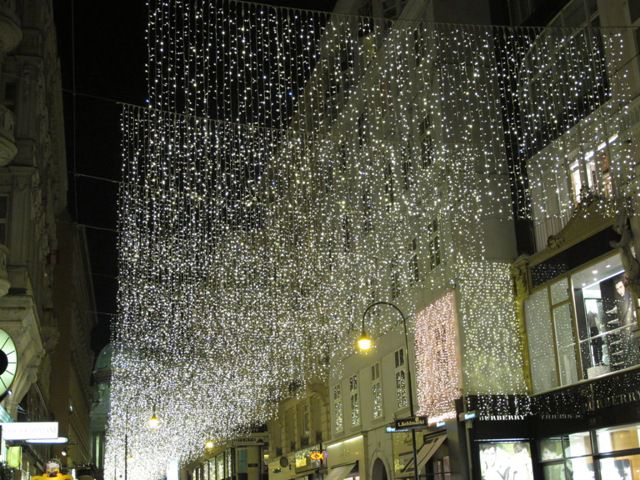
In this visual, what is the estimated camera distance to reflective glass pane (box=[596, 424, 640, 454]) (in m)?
21.2

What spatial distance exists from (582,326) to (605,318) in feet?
2.89

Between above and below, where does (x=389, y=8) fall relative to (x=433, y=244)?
above

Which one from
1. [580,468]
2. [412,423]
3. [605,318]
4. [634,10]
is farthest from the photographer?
[580,468]

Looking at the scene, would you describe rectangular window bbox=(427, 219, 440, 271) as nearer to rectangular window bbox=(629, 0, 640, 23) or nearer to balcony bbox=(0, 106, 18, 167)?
rectangular window bbox=(629, 0, 640, 23)

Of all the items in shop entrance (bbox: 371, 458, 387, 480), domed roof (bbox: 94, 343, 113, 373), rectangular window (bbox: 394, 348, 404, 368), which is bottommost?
shop entrance (bbox: 371, 458, 387, 480)

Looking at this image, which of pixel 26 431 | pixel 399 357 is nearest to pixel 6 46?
pixel 26 431

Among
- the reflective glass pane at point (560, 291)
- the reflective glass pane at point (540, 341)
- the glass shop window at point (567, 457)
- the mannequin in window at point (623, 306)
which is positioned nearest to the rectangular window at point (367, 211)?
the reflective glass pane at point (540, 341)

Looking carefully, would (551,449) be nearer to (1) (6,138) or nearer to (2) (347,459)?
A: (2) (347,459)

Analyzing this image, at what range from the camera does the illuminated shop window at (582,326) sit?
21984 millimetres

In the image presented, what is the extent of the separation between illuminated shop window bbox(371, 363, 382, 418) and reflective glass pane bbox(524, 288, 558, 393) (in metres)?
9.38

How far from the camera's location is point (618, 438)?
72.1 ft

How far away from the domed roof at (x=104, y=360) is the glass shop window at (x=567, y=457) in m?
125

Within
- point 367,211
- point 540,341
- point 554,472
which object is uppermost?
point 367,211

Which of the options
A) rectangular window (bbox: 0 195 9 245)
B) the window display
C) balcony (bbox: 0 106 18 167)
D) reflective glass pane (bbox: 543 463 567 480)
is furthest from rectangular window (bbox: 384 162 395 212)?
balcony (bbox: 0 106 18 167)
